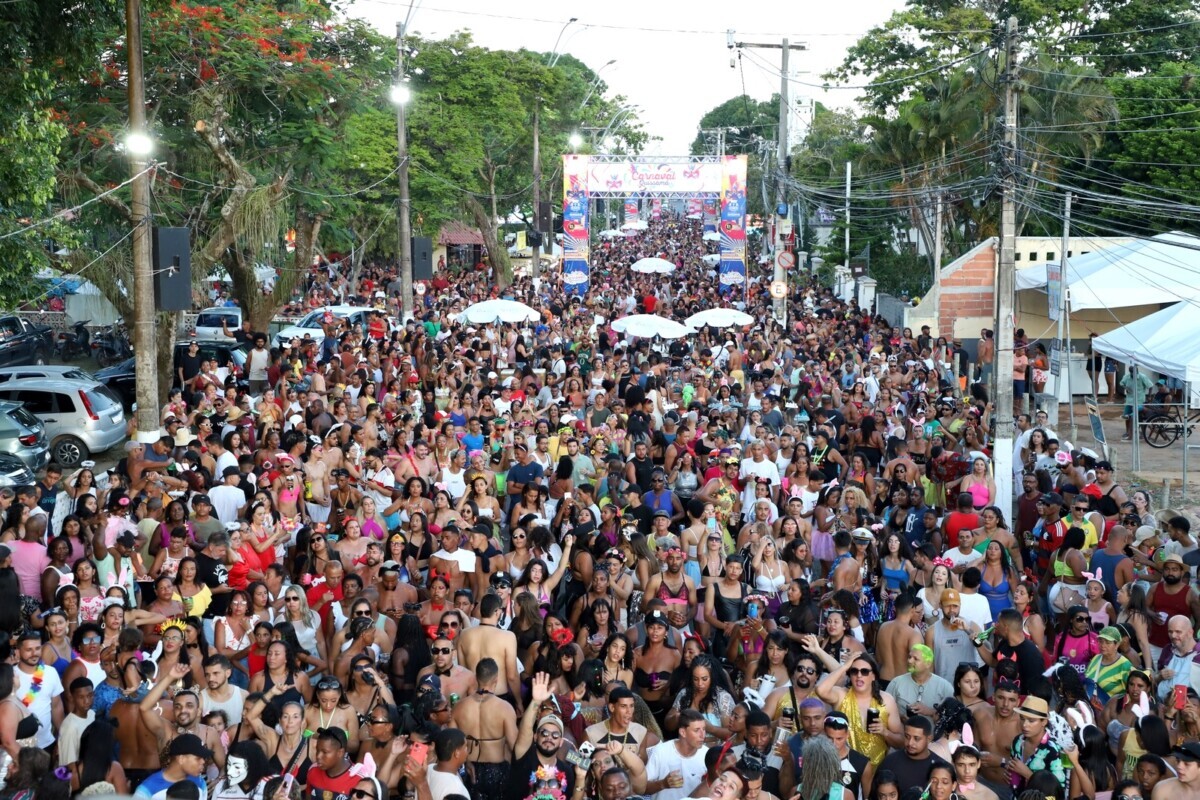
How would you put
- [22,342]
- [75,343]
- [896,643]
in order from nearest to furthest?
[896,643] → [22,342] → [75,343]

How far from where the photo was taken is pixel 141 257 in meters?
14.1

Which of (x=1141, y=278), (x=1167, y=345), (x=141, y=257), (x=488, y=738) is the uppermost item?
(x=141, y=257)

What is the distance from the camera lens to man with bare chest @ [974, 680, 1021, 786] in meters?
7.57

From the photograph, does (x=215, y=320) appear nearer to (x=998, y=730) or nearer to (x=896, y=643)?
(x=896, y=643)

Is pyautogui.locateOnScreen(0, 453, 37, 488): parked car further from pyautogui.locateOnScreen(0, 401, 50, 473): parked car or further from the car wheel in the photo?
the car wheel

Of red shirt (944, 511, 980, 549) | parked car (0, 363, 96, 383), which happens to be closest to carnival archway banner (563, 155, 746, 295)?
parked car (0, 363, 96, 383)

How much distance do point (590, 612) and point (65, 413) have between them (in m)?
12.3

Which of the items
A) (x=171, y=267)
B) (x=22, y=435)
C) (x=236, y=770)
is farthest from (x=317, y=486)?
(x=22, y=435)

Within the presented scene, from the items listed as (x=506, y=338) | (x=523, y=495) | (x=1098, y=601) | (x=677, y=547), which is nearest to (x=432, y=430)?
(x=523, y=495)

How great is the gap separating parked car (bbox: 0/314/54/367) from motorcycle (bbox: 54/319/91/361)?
22 centimetres

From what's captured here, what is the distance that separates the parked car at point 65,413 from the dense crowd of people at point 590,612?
4.04 m

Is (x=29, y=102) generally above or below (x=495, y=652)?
above

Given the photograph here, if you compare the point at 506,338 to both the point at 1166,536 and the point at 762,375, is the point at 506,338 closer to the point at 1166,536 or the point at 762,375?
the point at 762,375

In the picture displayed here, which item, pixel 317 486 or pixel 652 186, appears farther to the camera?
pixel 652 186
